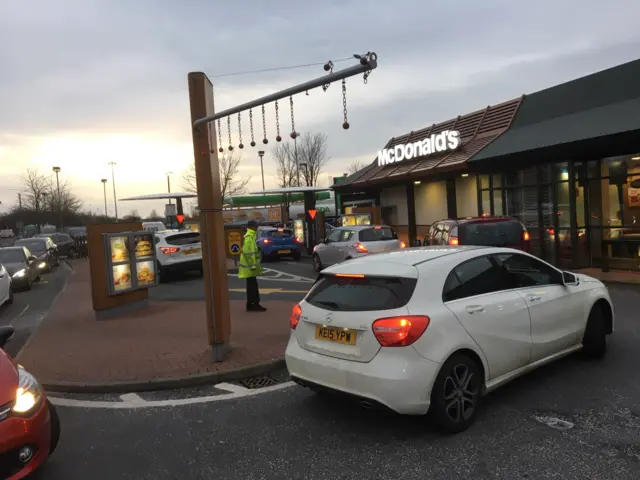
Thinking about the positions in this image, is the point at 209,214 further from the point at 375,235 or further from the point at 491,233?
the point at 375,235

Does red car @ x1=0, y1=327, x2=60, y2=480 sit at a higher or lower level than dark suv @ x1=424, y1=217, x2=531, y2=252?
lower

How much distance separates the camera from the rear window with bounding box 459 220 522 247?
1066cm

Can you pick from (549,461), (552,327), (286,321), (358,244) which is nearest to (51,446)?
(549,461)

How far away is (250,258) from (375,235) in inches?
242

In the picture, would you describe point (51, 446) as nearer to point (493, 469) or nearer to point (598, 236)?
point (493, 469)

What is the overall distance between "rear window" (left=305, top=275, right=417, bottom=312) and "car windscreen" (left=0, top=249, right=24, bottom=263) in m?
14.5

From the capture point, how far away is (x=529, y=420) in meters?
4.21

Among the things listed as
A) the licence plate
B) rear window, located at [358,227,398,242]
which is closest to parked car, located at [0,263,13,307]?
rear window, located at [358,227,398,242]

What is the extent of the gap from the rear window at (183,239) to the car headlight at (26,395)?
12.2 m

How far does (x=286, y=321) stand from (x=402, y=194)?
18489mm

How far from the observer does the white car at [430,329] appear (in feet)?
12.6

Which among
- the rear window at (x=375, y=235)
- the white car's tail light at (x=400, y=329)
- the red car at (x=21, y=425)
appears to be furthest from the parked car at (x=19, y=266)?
the white car's tail light at (x=400, y=329)

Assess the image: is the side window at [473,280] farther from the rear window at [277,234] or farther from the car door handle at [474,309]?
the rear window at [277,234]

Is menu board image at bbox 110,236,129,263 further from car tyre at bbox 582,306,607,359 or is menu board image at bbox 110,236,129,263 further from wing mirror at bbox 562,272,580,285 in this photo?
car tyre at bbox 582,306,607,359
